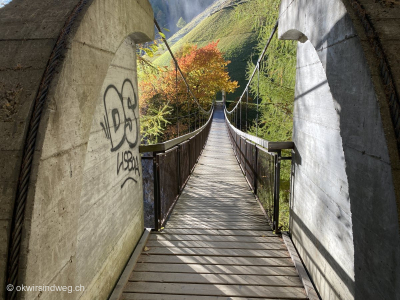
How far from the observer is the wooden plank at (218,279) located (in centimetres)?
247

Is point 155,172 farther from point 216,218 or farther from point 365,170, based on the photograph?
point 365,170

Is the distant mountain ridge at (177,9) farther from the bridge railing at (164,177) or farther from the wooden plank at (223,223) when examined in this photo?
the wooden plank at (223,223)

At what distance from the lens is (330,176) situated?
2090mm

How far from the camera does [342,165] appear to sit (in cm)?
187

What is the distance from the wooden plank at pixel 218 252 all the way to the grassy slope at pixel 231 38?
37.8 meters

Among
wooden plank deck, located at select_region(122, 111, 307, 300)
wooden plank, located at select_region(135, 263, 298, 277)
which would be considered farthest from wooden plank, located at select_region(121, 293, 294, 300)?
wooden plank, located at select_region(135, 263, 298, 277)

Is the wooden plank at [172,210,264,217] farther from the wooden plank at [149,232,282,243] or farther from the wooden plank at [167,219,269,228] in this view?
the wooden plank at [149,232,282,243]

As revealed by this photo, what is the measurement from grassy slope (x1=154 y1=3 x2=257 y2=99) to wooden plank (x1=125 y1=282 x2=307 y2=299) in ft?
126

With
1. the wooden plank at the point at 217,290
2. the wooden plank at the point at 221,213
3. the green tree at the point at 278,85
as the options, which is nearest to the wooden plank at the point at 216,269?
the wooden plank at the point at 217,290

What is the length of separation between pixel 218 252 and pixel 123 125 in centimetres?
172

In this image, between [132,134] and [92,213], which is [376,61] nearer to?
[92,213]

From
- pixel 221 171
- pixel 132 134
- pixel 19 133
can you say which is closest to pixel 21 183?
pixel 19 133

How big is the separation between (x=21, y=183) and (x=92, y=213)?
2.60ft

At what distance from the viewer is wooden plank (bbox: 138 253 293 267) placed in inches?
109
